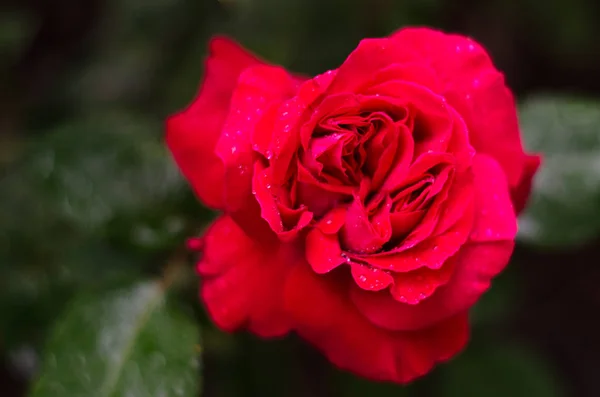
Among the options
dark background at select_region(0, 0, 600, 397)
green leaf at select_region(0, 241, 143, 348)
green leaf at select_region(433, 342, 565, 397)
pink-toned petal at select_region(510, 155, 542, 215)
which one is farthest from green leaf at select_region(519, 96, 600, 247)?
green leaf at select_region(0, 241, 143, 348)

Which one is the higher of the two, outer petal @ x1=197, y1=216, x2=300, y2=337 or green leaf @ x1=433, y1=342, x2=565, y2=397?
outer petal @ x1=197, y1=216, x2=300, y2=337

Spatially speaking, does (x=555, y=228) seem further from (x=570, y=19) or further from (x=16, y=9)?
(x=16, y=9)

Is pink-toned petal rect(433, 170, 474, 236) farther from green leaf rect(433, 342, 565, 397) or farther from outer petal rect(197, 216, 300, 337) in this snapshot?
green leaf rect(433, 342, 565, 397)

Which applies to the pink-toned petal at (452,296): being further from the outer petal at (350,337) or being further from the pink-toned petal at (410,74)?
the pink-toned petal at (410,74)

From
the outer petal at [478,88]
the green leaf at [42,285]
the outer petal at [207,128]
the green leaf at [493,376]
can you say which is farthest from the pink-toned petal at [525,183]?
the green leaf at [493,376]

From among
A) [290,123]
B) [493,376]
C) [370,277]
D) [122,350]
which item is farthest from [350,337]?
[493,376]

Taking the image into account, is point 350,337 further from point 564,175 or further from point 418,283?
point 564,175

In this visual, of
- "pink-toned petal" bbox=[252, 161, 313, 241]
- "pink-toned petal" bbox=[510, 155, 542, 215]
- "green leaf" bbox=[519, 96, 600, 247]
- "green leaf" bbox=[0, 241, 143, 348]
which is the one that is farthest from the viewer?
"green leaf" bbox=[0, 241, 143, 348]

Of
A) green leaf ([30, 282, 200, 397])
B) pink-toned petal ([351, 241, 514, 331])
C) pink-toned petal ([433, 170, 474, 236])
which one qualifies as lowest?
green leaf ([30, 282, 200, 397])

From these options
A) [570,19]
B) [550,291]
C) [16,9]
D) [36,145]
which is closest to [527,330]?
[550,291]
